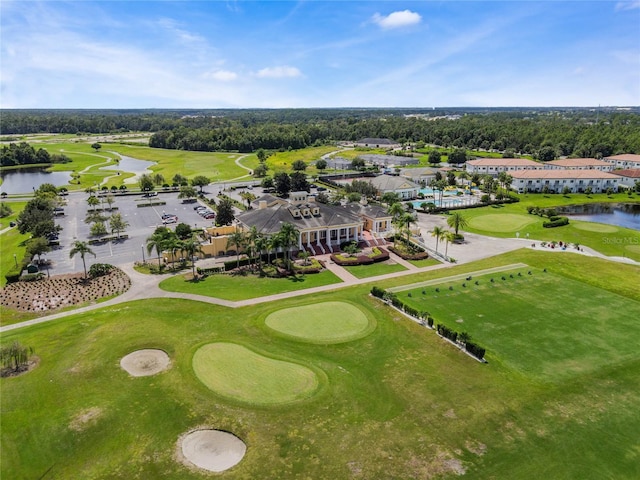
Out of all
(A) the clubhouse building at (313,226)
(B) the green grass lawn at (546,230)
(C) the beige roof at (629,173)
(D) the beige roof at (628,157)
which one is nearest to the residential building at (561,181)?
(C) the beige roof at (629,173)

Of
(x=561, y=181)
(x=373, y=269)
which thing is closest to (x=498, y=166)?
(x=561, y=181)

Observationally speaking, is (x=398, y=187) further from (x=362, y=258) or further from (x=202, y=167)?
(x=202, y=167)

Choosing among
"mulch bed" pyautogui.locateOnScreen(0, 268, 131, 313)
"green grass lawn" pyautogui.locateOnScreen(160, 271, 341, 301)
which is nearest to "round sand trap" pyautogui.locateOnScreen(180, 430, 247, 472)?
"green grass lawn" pyautogui.locateOnScreen(160, 271, 341, 301)

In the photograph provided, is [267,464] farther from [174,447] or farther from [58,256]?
[58,256]

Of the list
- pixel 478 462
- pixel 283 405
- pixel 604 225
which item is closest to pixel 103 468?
pixel 283 405

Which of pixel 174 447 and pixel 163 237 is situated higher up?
pixel 163 237
